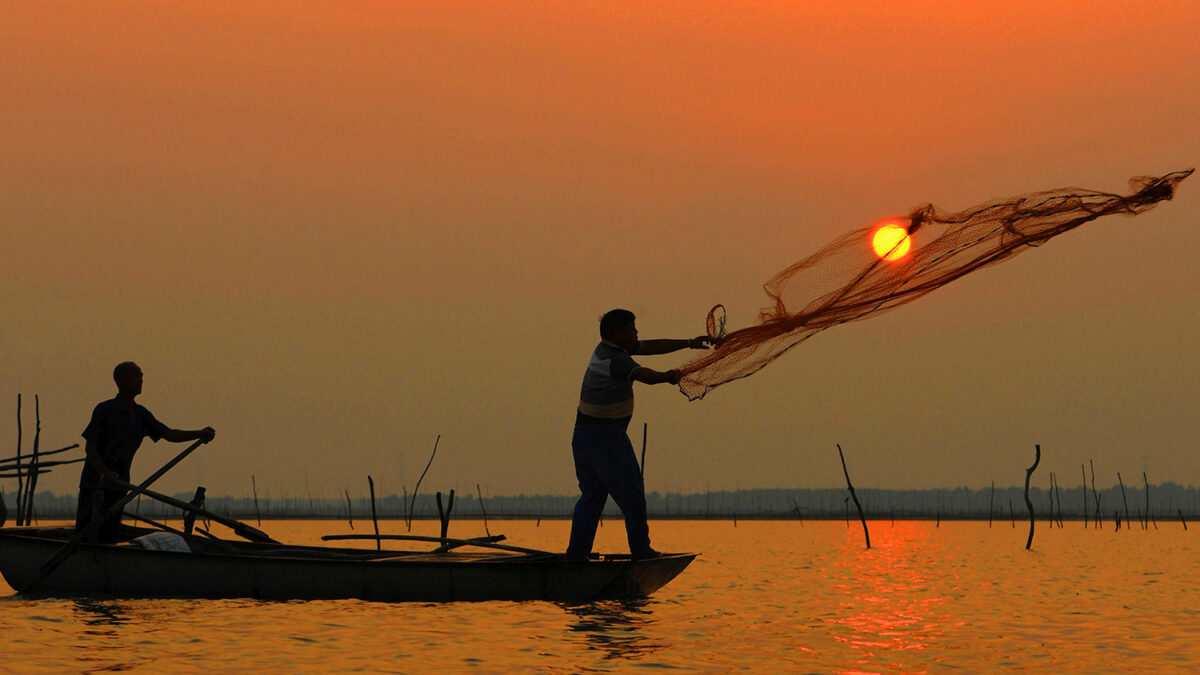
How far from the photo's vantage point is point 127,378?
13.0 metres

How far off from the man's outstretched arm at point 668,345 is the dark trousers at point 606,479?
2.51 feet

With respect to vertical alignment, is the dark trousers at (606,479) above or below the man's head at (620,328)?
below

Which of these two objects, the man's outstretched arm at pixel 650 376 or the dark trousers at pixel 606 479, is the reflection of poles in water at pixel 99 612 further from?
the man's outstretched arm at pixel 650 376

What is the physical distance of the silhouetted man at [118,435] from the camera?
511 inches

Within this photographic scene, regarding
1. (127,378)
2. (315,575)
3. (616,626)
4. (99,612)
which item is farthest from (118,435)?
(616,626)

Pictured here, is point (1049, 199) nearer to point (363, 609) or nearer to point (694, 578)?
point (363, 609)

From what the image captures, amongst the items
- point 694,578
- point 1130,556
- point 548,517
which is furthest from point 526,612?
point 548,517

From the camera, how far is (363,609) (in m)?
12.8

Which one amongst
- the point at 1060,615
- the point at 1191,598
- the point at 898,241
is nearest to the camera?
the point at 898,241

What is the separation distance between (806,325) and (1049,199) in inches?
93.5

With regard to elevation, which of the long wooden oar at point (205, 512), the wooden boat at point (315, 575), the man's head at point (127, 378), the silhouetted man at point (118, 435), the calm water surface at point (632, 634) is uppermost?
the man's head at point (127, 378)

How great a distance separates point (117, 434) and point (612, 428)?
189 inches

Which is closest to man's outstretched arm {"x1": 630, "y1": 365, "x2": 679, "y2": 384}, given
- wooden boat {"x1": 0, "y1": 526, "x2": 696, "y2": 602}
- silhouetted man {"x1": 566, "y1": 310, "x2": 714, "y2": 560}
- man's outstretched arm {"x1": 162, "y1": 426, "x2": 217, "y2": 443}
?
silhouetted man {"x1": 566, "y1": 310, "x2": 714, "y2": 560}

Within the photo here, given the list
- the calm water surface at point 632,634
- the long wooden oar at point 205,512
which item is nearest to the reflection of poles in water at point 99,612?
the calm water surface at point 632,634
